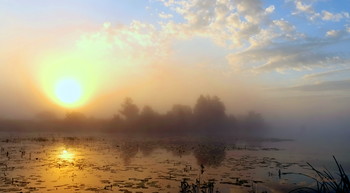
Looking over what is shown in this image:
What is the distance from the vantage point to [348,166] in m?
33.5

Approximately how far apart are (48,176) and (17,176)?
2.00m

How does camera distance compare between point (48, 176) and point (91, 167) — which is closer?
point (48, 176)

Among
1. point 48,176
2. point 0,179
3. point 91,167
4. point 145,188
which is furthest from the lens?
point 91,167

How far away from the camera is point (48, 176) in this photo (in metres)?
23.1

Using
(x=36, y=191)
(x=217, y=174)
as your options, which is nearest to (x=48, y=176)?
(x=36, y=191)

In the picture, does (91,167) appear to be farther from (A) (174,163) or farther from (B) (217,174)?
(B) (217,174)

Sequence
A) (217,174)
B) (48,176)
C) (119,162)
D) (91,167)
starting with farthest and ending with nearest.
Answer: (119,162)
(91,167)
(217,174)
(48,176)

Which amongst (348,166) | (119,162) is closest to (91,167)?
(119,162)

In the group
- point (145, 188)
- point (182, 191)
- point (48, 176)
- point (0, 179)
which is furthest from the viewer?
point (48, 176)

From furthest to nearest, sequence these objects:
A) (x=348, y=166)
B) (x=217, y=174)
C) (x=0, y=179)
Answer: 1. (x=348, y=166)
2. (x=217, y=174)
3. (x=0, y=179)

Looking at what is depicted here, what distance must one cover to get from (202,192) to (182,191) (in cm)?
124

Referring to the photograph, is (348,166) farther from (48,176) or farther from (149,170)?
(48,176)

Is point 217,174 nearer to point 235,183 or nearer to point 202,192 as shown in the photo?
point 235,183

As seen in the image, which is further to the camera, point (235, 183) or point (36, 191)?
point (235, 183)
